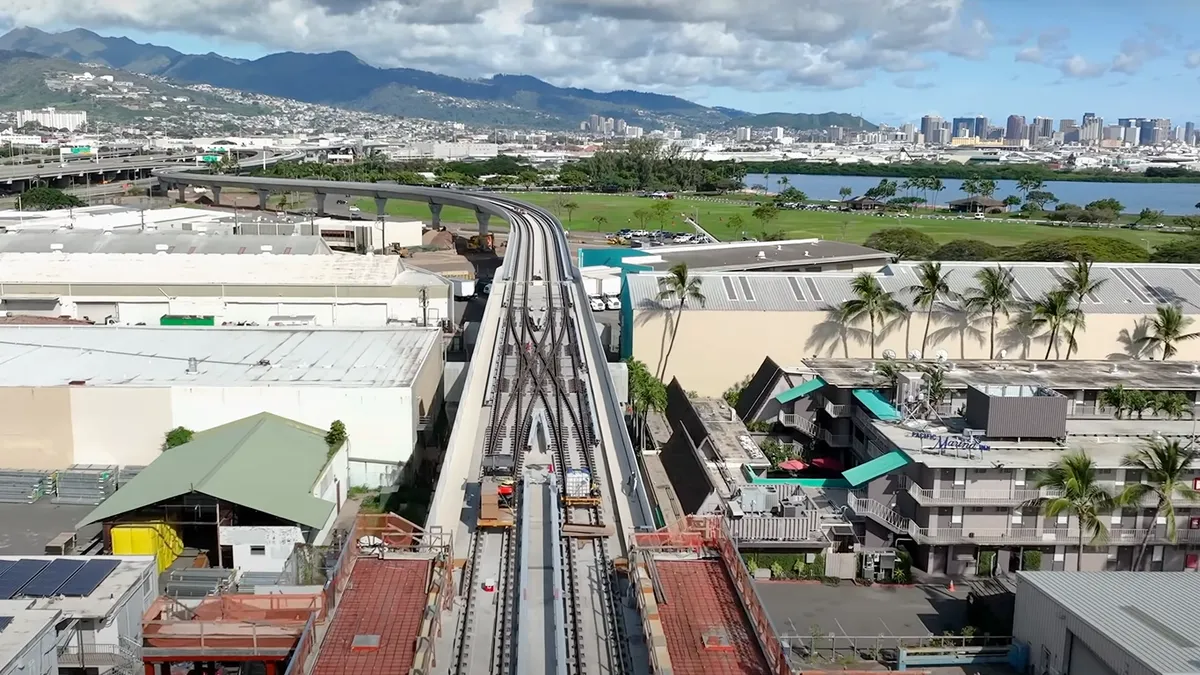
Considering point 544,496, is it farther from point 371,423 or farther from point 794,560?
point 371,423

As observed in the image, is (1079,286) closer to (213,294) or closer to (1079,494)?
(1079,494)

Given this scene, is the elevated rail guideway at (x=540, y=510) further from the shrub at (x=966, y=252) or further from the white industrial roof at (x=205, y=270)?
the shrub at (x=966, y=252)

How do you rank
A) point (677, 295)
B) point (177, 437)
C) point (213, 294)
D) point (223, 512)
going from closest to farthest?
1. point (223, 512)
2. point (177, 437)
3. point (677, 295)
4. point (213, 294)

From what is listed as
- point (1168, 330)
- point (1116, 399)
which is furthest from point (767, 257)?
point (1116, 399)

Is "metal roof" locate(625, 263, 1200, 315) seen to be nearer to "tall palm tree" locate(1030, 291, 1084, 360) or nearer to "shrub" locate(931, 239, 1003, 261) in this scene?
"tall palm tree" locate(1030, 291, 1084, 360)

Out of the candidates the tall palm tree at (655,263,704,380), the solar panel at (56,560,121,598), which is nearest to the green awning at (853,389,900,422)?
the tall palm tree at (655,263,704,380)
